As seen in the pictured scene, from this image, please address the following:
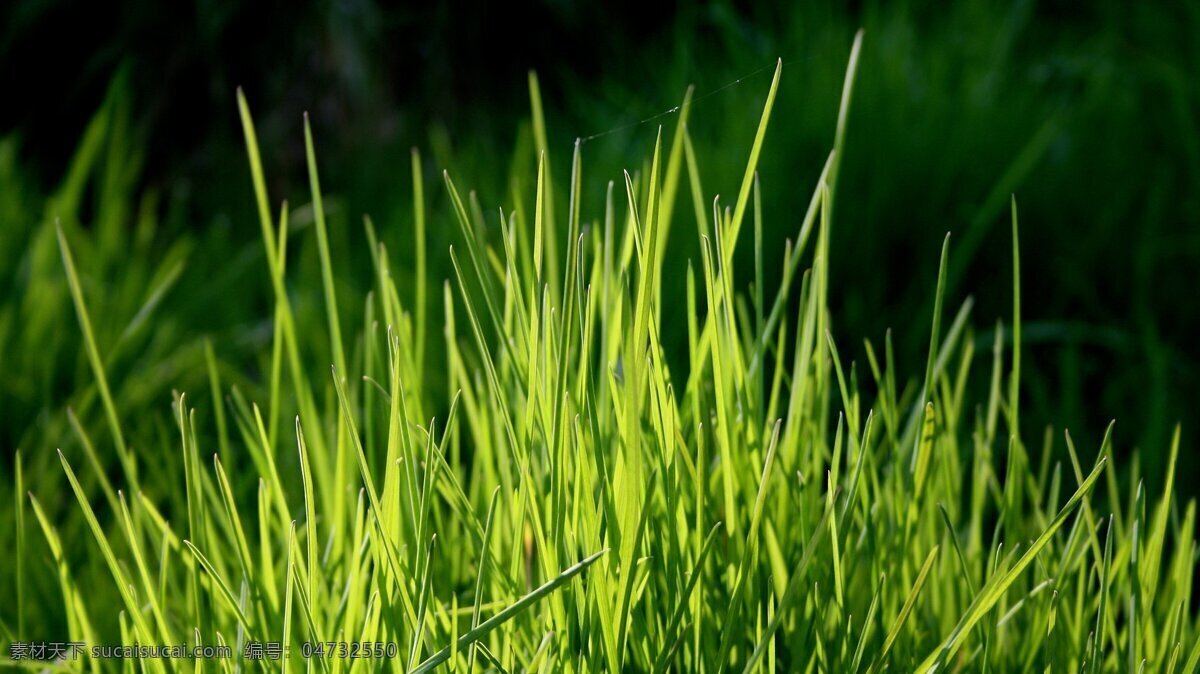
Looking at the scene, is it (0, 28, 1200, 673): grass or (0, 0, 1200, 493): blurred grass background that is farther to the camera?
(0, 0, 1200, 493): blurred grass background

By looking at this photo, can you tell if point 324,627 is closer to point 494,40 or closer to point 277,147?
point 277,147

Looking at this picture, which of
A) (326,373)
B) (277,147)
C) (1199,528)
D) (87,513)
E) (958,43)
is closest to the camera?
(87,513)

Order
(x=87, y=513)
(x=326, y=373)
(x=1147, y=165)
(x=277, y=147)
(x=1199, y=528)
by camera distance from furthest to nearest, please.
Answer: (x=277, y=147)
(x=1147, y=165)
(x=326, y=373)
(x=1199, y=528)
(x=87, y=513)

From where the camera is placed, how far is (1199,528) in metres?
0.96

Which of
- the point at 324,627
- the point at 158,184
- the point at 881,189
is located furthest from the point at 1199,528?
the point at 158,184

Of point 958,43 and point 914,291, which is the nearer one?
point 914,291

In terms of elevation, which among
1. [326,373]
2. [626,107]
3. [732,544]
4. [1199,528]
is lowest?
[1199,528]

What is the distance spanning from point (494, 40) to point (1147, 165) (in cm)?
96

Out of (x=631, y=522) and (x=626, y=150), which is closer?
(x=631, y=522)

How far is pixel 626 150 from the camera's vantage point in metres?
1.36

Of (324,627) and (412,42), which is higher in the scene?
(412,42)

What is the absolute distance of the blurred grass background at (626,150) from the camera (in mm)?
1114

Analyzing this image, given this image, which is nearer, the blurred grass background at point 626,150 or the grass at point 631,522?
the grass at point 631,522

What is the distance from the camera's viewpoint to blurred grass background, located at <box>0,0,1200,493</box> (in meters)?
1.11
